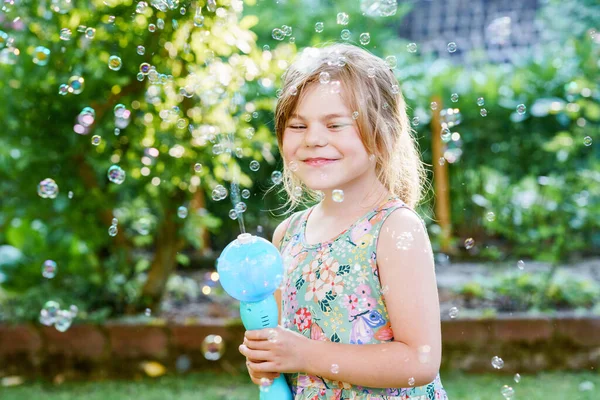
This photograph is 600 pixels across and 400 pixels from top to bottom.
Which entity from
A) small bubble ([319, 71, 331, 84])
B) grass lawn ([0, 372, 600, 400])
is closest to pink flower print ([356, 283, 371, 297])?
small bubble ([319, 71, 331, 84])

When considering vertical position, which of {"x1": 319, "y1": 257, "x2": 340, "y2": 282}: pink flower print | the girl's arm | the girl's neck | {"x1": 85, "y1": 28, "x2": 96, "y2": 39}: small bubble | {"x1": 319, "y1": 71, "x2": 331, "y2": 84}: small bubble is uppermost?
{"x1": 85, "y1": 28, "x2": 96, "y2": 39}: small bubble

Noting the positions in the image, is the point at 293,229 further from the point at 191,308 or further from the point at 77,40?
the point at 191,308

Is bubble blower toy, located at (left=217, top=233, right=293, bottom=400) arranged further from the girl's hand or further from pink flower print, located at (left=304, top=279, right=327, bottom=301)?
pink flower print, located at (left=304, top=279, right=327, bottom=301)

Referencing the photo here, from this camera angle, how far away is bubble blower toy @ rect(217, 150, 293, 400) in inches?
60.8

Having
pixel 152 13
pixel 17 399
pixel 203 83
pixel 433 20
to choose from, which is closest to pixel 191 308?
pixel 17 399

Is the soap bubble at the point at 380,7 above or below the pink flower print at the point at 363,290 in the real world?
above

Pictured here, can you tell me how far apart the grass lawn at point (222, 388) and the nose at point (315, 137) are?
6.26ft

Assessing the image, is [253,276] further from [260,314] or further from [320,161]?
[320,161]

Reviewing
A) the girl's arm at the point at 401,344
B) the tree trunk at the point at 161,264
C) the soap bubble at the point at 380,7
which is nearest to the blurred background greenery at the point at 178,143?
the tree trunk at the point at 161,264

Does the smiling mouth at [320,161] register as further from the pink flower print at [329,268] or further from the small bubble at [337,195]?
the pink flower print at [329,268]

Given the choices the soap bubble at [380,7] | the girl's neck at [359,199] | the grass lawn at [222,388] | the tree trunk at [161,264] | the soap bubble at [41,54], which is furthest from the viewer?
the tree trunk at [161,264]

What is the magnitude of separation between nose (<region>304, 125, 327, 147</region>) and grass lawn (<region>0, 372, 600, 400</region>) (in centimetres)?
191

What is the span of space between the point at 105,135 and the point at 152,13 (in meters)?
0.59

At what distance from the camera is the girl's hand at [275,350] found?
154 cm
